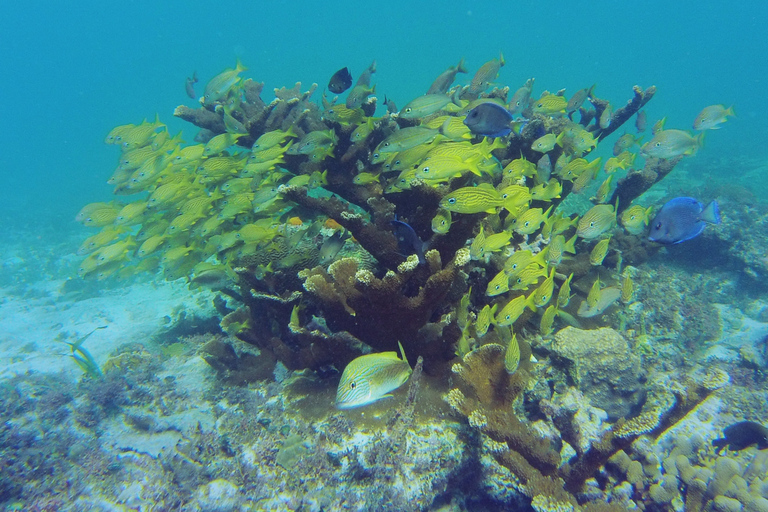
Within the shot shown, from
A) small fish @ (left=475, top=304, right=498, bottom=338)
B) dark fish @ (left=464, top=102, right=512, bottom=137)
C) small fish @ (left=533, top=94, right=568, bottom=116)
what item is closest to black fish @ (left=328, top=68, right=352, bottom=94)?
dark fish @ (left=464, top=102, right=512, bottom=137)

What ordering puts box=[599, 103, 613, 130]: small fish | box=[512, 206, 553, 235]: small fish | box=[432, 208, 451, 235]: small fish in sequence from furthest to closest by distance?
box=[599, 103, 613, 130]: small fish < box=[512, 206, 553, 235]: small fish < box=[432, 208, 451, 235]: small fish

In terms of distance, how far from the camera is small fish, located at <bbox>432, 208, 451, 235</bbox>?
3207 mm

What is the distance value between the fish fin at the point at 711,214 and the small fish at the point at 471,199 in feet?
7.69

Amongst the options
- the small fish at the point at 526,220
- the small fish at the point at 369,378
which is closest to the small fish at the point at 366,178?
the small fish at the point at 526,220

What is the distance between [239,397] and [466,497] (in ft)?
8.88

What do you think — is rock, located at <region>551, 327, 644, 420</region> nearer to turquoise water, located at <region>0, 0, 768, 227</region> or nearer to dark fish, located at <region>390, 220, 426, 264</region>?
dark fish, located at <region>390, 220, 426, 264</region>

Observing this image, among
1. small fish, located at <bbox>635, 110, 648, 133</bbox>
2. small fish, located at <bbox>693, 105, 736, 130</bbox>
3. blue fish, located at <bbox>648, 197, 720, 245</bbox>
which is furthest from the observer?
small fish, located at <bbox>635, 110, 648, 133</bbox>

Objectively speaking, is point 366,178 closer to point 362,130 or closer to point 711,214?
point 362,130

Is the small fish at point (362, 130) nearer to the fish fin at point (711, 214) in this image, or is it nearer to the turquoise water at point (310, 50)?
the fish fin at point (711, 214)

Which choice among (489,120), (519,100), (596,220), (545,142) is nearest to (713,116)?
(519,100)

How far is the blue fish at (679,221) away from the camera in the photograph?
364cm

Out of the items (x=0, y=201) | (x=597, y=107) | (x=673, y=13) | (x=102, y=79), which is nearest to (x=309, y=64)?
(x=0, y=201)

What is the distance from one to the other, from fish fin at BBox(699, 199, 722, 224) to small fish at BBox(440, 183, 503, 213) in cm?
234

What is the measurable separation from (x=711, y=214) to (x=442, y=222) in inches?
111
